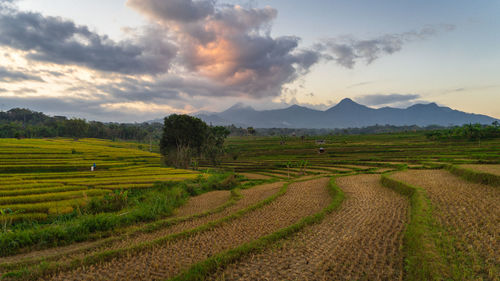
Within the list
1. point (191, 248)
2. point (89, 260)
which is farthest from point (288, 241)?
point (89, 260)

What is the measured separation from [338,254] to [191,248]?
572 cm

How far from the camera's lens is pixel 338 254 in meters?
8.22

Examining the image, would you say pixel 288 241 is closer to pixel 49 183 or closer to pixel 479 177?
pixel 479 177

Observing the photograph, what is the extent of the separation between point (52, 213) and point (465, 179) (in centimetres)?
2936

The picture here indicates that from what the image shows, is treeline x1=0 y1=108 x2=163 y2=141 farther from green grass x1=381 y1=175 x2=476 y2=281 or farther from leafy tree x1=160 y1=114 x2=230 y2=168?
green grass x1=381 y1=175 x2=476 y2=281

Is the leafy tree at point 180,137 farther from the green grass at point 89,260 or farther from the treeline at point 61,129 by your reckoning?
the green grass at point 89,260

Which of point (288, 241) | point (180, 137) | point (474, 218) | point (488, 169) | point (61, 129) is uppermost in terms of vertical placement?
point (61, 129)

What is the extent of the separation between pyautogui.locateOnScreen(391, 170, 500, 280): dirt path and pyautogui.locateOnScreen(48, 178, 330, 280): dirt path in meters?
6.56

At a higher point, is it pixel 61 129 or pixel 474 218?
pixel 61 129

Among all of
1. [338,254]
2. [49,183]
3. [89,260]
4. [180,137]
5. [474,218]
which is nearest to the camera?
[338,254]

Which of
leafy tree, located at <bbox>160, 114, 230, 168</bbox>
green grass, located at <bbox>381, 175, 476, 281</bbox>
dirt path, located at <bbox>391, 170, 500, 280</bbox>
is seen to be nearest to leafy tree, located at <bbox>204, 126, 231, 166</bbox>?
leafy tree, located at <bbox>160, 114, 230, 168</bbox>

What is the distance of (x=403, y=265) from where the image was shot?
734 centimetres

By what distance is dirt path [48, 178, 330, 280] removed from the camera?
8.16m

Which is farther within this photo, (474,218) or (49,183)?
(49,183)
